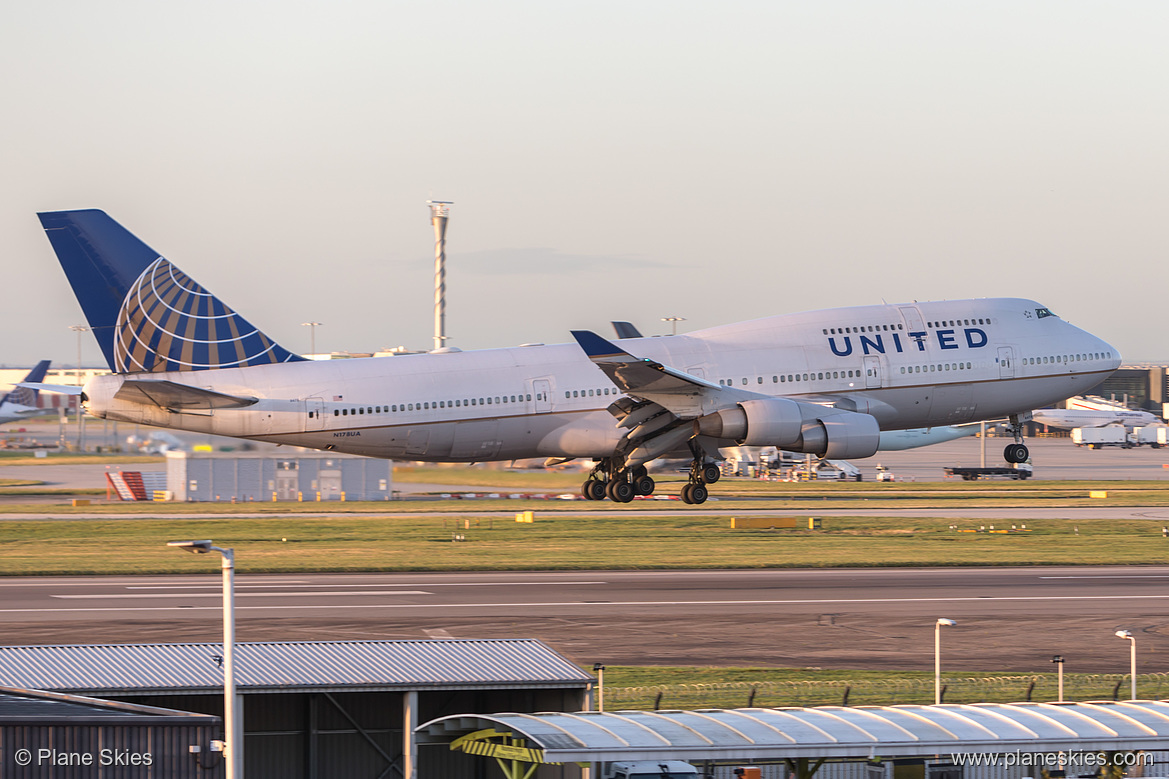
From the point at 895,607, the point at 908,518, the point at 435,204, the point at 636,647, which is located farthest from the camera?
the point at 435,204

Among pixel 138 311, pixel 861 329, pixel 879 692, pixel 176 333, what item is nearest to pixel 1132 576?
pixel 861 329

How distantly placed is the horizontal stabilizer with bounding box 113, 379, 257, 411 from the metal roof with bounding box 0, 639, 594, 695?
872 inches

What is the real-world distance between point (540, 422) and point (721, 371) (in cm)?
731

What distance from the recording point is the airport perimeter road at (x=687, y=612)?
33.2 meters

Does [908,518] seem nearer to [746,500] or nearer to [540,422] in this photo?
[746,500]

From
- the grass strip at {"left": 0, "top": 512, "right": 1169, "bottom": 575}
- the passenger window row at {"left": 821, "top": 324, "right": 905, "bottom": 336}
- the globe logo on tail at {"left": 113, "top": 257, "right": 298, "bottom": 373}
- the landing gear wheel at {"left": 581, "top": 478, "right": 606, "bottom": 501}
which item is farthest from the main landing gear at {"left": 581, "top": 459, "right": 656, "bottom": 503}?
the globe logo on tail at {"left": 113, "top": 257, "right": 298, "bottom": 373}

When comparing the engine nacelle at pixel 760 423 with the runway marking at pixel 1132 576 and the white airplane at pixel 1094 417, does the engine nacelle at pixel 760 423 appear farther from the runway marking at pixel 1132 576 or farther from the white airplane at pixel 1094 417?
the white airplane at pixel 1094 417

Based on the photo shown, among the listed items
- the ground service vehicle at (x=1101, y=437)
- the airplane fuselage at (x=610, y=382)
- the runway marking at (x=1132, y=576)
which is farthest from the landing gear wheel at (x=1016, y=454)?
the ground service vehicle at (x=1101, y=437)

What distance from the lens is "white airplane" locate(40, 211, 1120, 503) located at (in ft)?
153

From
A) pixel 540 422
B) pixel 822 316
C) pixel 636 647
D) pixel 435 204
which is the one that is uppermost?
pixel 435 204

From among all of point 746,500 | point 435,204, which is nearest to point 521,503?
point 746,500

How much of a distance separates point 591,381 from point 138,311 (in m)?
16.6

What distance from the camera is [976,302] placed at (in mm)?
53469

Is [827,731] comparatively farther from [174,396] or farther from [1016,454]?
[1016,454]
